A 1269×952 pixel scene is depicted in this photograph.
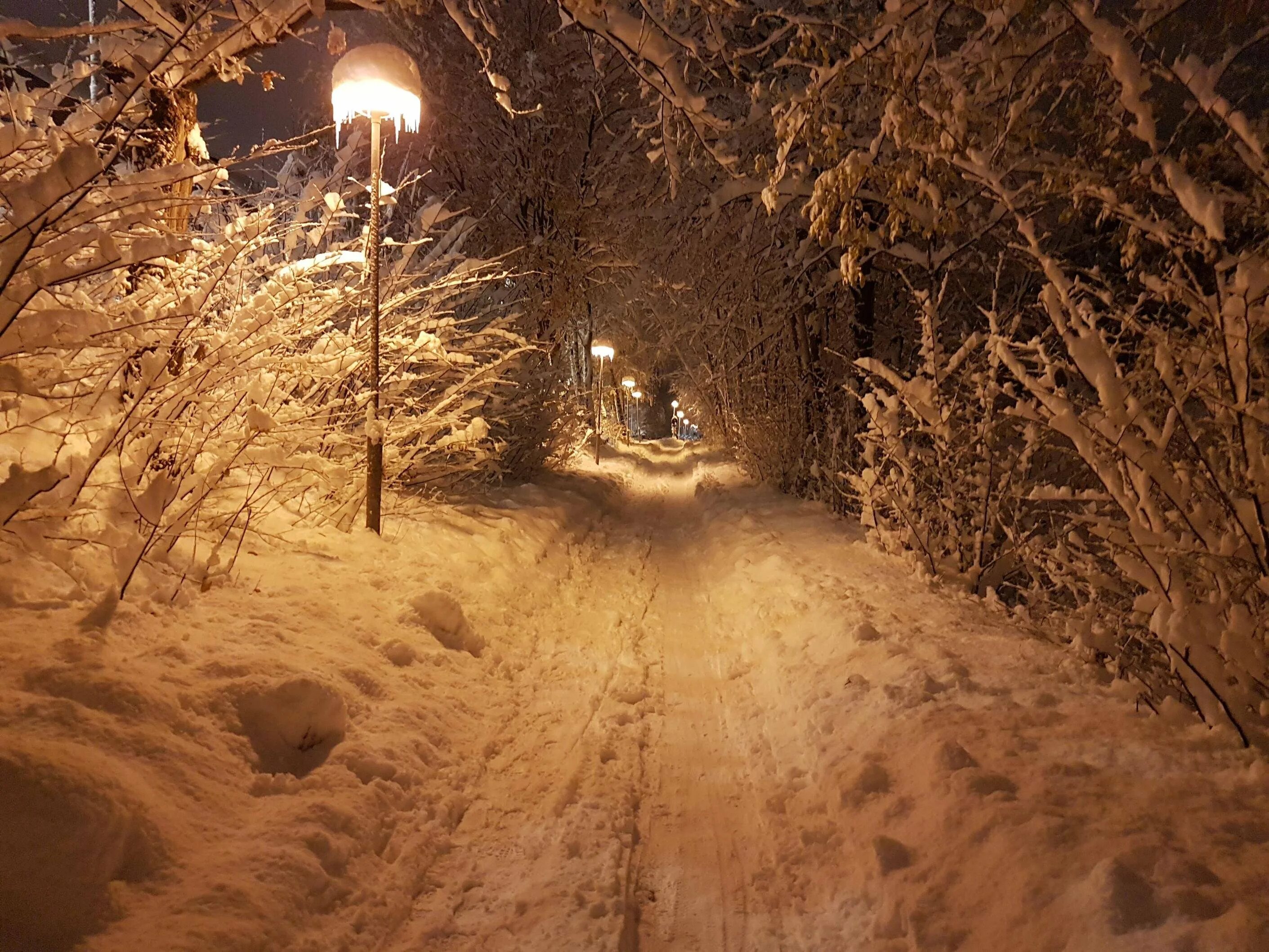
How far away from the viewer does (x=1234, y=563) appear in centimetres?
323

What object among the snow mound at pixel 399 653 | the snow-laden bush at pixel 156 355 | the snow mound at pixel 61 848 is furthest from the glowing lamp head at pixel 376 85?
the snow mound at pixel 61 848

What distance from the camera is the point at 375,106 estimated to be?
561 centimetres

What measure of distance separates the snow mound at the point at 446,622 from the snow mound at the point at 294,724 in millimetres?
1560

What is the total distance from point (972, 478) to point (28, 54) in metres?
7.78

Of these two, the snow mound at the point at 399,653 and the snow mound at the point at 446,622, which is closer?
the snow mound at the point at 399,653

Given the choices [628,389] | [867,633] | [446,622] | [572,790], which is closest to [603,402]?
[628,389]

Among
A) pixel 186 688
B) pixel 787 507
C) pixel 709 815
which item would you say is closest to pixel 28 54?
pixel 186 688

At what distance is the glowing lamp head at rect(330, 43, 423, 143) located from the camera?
5.47 m

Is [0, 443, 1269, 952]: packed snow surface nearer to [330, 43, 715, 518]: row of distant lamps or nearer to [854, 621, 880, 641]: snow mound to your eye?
[854, 621, 880, 641]: snow mound

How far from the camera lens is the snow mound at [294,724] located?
130 inches

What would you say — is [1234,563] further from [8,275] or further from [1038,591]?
[8,275]

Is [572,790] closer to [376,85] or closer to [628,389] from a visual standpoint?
[376,85]

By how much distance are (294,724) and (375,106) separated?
470 cm

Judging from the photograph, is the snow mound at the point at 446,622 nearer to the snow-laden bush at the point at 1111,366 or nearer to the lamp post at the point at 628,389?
the snow-laden bush at the point at 1111,366
